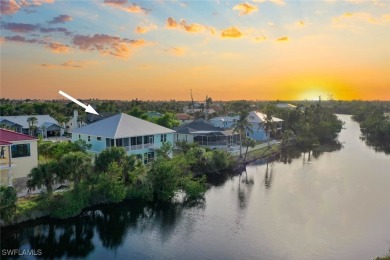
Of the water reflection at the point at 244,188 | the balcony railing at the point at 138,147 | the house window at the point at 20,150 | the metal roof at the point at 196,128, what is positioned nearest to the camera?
the house window at the point at 20,150

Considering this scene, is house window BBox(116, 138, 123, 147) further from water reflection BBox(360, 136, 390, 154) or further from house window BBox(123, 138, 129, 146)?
water reflection BBox(360, 136, 390, 154)

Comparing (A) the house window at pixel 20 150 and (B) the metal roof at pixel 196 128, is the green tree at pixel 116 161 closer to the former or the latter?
(A) the house window at pixel 20 150

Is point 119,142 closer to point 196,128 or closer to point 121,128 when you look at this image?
point 121,128

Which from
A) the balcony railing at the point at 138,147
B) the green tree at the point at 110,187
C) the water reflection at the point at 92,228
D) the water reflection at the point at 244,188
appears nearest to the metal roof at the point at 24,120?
the balcony railing at the point at 138,147

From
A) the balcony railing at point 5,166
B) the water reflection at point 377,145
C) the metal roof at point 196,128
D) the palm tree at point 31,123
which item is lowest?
the water reflection at point 377,145

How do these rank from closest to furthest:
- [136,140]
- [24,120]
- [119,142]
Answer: [119,142], [136,140], [24,120]

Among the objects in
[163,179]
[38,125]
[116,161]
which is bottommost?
[163,179]

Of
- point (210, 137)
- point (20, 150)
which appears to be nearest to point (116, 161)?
point (20, 150)
